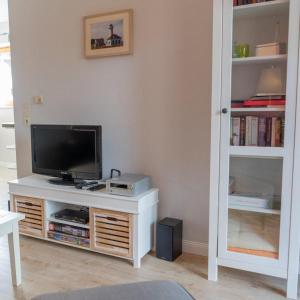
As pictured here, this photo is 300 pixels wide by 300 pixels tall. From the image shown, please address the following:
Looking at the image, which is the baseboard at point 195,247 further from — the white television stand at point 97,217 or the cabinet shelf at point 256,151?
the cabinet shelf at point 256,151

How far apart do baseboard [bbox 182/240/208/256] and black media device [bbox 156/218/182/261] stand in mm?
119

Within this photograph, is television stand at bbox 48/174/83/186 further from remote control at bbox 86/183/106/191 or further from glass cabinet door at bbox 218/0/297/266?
glass cabinet door at bbox 218/0/297/266

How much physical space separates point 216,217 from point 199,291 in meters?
0.47

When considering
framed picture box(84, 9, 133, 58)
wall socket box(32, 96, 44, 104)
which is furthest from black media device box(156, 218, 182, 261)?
wall socket box(32, 96, 44, 104)

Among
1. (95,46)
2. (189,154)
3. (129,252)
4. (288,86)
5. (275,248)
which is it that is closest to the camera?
(288,86)

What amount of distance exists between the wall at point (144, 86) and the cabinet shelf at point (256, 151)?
1.44 feet

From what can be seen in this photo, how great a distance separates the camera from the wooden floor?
2049 millimetres

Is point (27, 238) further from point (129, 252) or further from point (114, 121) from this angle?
point (114, 121)

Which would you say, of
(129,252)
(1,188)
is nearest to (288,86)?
(129,252)

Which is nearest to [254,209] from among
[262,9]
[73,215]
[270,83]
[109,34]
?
[270,83]

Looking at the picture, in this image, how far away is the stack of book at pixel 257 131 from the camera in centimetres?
198

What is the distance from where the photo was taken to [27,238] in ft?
9.46

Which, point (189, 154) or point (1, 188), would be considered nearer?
point (189, 154)

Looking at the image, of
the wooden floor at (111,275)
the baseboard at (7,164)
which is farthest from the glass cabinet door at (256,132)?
the baseboard at (7,164)
